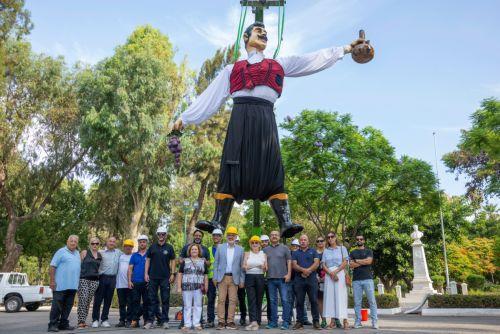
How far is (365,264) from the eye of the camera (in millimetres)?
8195

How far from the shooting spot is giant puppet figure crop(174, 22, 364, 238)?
638 cm

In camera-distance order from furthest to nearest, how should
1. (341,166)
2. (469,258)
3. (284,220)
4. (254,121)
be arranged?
(469,258), (341,166), (254,121), (284,220)

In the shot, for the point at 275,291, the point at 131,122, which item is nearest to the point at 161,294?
the point at 275,291

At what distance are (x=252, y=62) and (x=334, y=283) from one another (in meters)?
3.77

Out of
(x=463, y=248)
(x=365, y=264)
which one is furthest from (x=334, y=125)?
(x=463, y=248)

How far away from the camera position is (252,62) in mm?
6711

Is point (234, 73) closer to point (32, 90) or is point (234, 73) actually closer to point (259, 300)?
point (259, 300)

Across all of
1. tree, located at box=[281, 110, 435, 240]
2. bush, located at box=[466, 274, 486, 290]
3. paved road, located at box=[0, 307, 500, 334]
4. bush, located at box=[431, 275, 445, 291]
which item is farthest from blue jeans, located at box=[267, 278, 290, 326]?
bush, located at box=[466, 274, 486, 290]

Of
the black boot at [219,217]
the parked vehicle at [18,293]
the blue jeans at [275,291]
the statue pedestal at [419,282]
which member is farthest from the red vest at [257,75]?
the statue pedestal at [419,282]

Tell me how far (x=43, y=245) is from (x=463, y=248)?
1221 inches

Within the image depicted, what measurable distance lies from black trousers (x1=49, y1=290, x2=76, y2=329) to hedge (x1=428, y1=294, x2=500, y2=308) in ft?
46.9

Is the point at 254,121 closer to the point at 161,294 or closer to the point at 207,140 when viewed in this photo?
the point at 161,294

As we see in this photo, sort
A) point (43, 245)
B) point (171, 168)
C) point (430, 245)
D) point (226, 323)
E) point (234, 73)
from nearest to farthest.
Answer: point (234, 73), point (226, 323), point (171, 168), point (43, 245), point (430, 245)

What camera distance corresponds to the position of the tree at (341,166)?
62.9 ft
